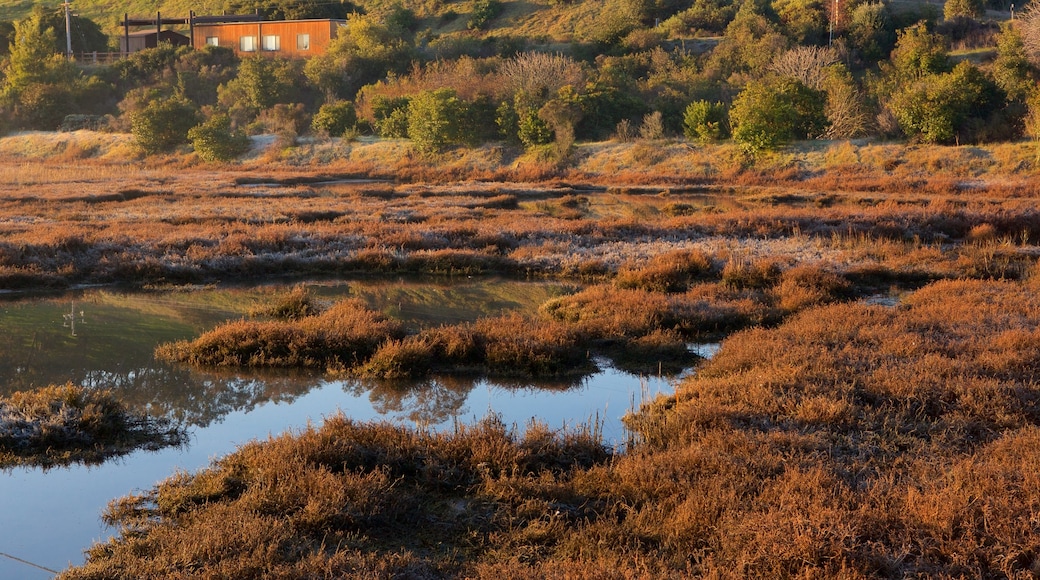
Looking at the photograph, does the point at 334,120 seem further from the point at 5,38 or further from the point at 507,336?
the point at 507,336

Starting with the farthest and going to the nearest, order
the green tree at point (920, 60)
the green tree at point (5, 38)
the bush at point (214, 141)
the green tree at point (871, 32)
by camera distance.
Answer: the green tree at point (5, 38), the green tree at point (871, 32), the bush at point (214, 141), the green tree at point (920, 60)

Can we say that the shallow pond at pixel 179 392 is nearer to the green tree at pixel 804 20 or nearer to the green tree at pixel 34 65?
the green tree at pixel 804 20

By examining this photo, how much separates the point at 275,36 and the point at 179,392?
68.8 metres

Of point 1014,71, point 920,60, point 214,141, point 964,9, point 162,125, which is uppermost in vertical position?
point 964,9

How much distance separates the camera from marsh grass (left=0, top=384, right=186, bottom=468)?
8.48m

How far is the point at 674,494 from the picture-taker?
22.8 ft

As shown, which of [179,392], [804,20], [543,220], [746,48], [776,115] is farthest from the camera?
[804,20]

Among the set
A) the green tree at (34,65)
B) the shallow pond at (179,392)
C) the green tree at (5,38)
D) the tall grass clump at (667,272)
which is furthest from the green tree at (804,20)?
the green tree at (5,38)

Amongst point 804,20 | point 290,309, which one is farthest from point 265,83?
point 290,309

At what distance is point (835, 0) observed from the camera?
65875mm

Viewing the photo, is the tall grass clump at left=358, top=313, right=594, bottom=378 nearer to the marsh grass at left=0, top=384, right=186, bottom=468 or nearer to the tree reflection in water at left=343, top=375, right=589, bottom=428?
the tree reflection in water at left=343, top=375, right=589, bottom=428

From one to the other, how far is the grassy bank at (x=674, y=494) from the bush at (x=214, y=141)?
48845 mm

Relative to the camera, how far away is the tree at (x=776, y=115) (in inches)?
1775

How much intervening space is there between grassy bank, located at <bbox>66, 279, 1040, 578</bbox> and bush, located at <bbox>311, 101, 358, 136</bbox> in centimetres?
5037
